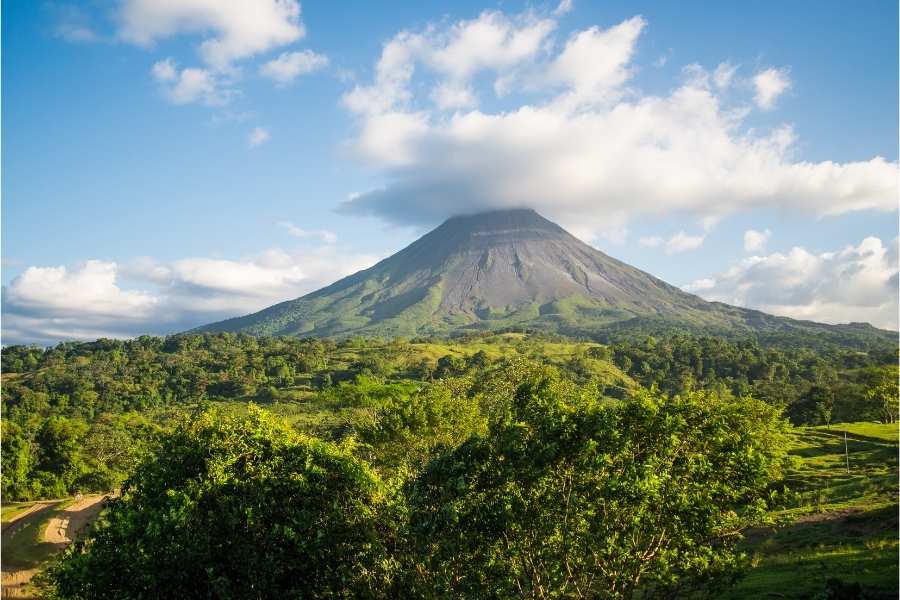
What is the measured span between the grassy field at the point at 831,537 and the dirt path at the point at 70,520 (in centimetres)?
4012

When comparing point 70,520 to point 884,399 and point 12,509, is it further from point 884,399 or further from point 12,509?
point 884,399

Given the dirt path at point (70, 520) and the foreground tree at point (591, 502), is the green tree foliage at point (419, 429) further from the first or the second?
the foreground tree at point (591, 502)

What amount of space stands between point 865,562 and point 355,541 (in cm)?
1370

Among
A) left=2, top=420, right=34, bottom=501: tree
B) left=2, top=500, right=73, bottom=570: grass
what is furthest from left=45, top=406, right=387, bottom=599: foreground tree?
left=2, top=420, right=34, bottom=501: tree

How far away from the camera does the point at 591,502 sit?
10.2 meters

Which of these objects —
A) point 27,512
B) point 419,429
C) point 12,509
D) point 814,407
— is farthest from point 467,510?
point 814,407

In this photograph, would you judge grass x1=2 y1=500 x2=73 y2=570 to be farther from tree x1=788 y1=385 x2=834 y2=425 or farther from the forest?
tree x1=788 y1=385 x2=834 y2=425

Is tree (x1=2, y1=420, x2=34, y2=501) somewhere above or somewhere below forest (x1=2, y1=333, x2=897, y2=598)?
below

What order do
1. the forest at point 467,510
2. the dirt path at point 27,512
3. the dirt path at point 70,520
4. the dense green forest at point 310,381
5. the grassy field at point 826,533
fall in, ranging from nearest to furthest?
the forest at point 467,510, the grassy field at point 826,533, the dirt path at point 70,520, the dirt path at point 27,512, the dense green forest at point 310,381

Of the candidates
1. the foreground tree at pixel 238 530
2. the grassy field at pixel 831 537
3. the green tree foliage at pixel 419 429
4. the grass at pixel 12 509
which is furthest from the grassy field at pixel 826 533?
the green tree foliage at pixel 419 429

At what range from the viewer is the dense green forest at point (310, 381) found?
2384 inches

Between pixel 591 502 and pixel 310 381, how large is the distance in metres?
103

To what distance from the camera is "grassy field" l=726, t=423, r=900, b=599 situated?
45.6 feet

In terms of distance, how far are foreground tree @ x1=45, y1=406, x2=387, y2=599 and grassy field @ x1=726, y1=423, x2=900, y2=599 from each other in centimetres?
905
